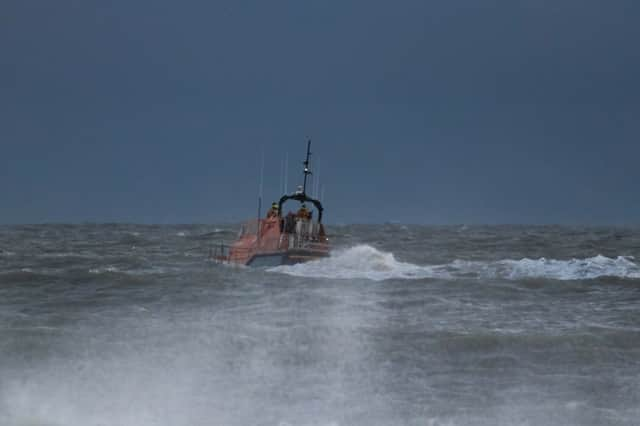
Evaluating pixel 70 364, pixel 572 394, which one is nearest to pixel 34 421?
pixel 70 364

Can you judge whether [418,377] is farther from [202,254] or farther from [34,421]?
[202,254]

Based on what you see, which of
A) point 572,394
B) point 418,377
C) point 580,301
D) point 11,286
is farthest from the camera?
point 11,286

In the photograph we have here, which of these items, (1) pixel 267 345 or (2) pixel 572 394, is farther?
(1) pixel 267 345

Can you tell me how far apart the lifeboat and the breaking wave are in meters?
0.45

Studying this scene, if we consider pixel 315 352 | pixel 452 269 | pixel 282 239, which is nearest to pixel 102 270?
pixel 282 239

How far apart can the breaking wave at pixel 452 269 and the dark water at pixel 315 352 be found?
91.2 inches

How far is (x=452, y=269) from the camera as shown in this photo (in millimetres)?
27266

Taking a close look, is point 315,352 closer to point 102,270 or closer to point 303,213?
point 102,270

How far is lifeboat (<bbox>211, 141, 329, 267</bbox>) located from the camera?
26.6 metres

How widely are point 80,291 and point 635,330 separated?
42.5 ft

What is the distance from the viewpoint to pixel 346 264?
27.9 metres

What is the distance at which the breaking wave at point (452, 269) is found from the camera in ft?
80.4

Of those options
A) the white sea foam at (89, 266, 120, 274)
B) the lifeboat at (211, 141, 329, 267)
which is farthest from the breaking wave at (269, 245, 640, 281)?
the white sea foam at (89, 266, 120, 274)

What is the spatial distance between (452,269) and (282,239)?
6104 millimetres
